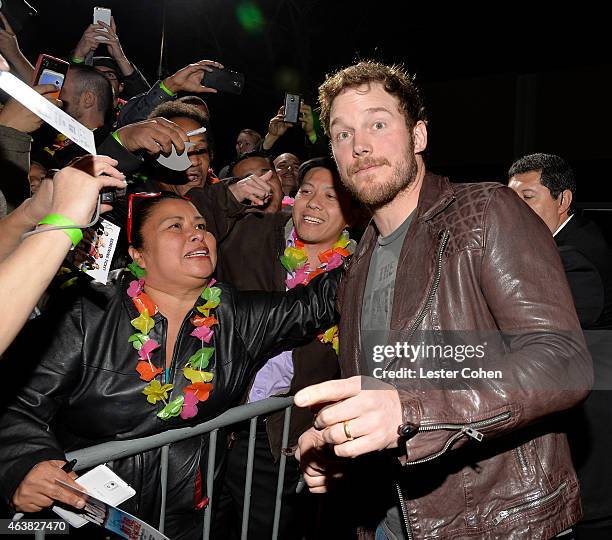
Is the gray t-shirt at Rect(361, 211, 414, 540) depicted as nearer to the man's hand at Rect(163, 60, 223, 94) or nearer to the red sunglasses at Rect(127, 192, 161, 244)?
the red sunglasses at Rect(127, 192, 161, 244)

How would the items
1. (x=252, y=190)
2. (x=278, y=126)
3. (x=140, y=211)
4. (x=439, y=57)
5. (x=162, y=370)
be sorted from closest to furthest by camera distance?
(x=162, y=370) → (x=140, y=211) → (x=252, y=190) → (x=278, y=126) → (x=439, y=57)

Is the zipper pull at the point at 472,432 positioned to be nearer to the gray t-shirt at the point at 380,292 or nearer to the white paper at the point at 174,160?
the gray t-shirt at the point at 380,292

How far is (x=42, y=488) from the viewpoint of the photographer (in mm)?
1829

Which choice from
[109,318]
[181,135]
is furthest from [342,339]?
[181,135]

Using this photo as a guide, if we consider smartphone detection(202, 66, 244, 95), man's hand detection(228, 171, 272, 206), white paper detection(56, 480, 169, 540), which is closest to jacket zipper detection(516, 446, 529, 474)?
white paper detection(56, 480, 169, 540)

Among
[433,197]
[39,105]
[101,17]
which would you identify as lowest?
[39,105]

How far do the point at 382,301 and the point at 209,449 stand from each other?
1106 millimetres

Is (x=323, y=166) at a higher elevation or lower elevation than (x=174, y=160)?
higher

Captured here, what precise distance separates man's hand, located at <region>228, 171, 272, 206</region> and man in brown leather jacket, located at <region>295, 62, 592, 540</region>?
0.84 meters

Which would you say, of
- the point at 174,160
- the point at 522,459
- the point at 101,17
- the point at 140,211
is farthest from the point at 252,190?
the point at 101,17

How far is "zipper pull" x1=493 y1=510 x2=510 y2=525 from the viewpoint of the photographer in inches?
63.1

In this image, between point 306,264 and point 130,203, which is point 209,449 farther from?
point 130,203

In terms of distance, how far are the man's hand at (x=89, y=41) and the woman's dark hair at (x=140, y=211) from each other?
7.73ft

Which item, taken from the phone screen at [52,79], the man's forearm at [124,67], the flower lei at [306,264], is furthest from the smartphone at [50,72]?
the man's forearm at [124,67]
